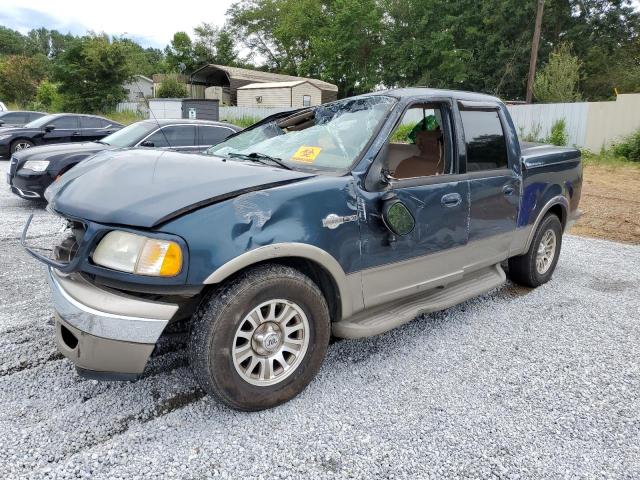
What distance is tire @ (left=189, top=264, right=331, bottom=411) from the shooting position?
235 centimetres

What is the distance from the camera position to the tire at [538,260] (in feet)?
15.0

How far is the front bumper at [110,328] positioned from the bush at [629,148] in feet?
58.0

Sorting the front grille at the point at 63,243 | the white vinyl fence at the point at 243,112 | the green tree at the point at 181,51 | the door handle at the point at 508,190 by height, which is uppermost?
the green tree at the point at 181,51

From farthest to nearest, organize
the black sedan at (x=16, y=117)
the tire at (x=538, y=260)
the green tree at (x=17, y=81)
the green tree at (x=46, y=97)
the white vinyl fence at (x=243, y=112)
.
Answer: the green tree at (x=17, y=81), the green tree at (x=46, y=97), the white vinyl fence at (x=243, y=112), the black sedan at (x=16, y=117), the tire at (x=538, y=260)

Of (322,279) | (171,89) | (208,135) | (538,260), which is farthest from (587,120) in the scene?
(171,89)

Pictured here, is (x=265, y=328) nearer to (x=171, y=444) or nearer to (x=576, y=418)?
(x=171, y=444)

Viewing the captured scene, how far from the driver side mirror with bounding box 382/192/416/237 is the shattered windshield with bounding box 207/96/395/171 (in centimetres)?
34

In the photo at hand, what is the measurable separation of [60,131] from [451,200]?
1260 centimetres

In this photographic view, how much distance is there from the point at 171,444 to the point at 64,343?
74 cm

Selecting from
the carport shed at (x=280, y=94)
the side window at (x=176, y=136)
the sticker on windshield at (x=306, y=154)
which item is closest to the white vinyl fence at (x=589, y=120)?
the side window at (x=176, y=136)

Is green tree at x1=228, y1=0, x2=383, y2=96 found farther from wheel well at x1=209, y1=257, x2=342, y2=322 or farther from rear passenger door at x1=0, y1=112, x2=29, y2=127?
wheel well at x1=209, y1=257, x2=342, y2=322

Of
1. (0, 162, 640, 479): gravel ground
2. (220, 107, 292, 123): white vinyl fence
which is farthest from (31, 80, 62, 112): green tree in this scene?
(0, 162, 640, 479): gravel ground

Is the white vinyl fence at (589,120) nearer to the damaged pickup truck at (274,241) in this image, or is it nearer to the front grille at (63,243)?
the damaged pickup truck at (274,241)

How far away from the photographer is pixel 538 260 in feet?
15.5
